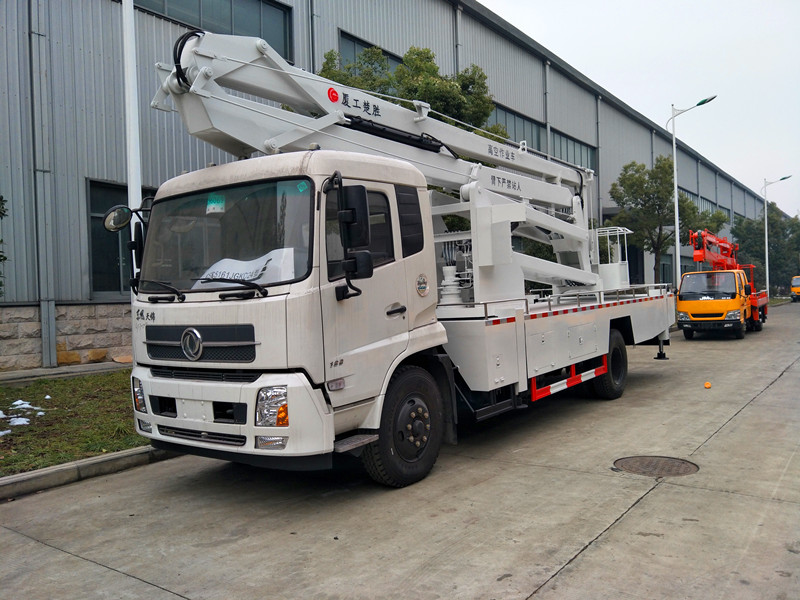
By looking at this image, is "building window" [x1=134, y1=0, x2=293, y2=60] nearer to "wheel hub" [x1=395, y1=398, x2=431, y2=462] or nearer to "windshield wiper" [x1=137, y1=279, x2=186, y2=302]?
"windshield wiper" [x1=137, y1=279, x2=186, y2=302]

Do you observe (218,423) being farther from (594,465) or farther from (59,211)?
(59,211)

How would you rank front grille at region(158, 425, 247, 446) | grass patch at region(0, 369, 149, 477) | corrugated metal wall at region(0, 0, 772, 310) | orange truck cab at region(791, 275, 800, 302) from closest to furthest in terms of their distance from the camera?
1. front grille at region(158, 425, 247, 446)
2. grass patch at region(0, 369, 149, 477)
3. corrugated metal wall at region(0, 0, 772, 310)
4. orange truck cab at region(791, 275, 800, 302)

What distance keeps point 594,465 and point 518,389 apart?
4.00 feet

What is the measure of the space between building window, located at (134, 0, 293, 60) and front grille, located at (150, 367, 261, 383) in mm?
11727

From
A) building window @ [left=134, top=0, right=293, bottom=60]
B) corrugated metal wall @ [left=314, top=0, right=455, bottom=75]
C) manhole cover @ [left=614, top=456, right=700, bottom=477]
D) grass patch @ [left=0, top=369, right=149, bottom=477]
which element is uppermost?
corrugated metal wall @ [left=314, top=0, right=455, bottom=75]

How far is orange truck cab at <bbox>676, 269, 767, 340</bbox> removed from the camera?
63.9ft

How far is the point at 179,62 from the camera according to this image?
5.55 m

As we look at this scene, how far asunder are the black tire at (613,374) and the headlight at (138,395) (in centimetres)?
663

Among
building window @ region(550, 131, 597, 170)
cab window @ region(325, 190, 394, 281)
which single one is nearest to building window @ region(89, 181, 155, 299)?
cab window @ region(325, 190, 394, 281)

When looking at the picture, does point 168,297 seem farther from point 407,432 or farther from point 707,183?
point 707,183

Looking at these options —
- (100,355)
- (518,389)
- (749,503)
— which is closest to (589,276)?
(518,389)

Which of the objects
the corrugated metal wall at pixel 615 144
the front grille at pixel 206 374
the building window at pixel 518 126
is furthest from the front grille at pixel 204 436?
the corrugated metal wall at pixel 615 144

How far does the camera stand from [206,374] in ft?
17.0

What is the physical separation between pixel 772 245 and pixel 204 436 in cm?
6247
